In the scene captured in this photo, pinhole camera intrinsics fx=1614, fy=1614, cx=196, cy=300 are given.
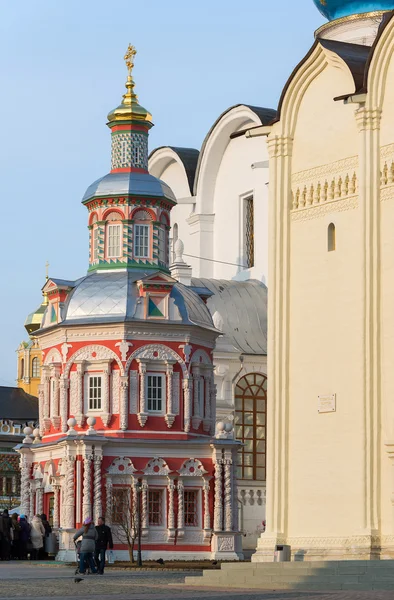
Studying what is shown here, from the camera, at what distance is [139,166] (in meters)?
35.3

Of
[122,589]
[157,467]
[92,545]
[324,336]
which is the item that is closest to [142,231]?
[157,467]

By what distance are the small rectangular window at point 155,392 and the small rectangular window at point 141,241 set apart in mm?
3011

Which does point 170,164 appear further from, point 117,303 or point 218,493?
point 218,493

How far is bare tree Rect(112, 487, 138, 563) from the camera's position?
30.8 meters

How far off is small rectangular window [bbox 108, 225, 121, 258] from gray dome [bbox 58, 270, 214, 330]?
0.64m

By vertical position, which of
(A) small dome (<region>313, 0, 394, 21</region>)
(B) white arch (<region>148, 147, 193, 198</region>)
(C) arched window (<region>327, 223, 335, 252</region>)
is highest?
(B) white arch (<region>148, 147, 193, 198</region>)

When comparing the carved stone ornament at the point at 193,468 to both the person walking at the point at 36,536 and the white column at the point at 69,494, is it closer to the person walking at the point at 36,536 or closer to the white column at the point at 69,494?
the white column at the point at 69,494

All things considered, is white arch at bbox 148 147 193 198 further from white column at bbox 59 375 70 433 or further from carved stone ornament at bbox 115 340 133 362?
carved stone ornament at bbox 115 340 133 362

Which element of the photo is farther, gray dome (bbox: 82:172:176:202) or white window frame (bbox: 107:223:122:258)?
gray dome (bbox: 82:172:176:202)

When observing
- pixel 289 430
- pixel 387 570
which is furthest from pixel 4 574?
pixel 387 570

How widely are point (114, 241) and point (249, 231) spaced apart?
10192 millimetres

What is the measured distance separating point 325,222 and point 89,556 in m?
6.04

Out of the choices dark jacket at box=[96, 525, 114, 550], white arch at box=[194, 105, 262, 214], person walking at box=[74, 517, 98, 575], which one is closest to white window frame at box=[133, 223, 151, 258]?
white arch at box=[194, 105, 262, 214]

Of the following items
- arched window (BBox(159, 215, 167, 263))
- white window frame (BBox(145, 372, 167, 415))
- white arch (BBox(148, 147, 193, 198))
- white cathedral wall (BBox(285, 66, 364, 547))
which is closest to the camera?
white cathedral wall (BBox(285, 66, 364, 547))
